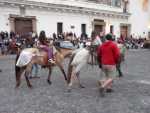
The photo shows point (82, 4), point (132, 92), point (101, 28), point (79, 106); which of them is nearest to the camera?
point (79, 106)

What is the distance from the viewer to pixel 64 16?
34.4 meters

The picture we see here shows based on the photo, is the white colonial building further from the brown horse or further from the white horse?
the white horse

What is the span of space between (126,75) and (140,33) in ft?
113

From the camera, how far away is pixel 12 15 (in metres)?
29.4

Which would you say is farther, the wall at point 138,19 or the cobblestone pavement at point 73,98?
the wall at point 138,19

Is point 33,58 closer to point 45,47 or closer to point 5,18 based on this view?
point 45,47

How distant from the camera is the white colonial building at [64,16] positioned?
29.6 metres

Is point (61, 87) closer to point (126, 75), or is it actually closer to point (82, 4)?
point (126, 75)

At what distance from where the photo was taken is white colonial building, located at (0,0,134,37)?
29641 millimetres

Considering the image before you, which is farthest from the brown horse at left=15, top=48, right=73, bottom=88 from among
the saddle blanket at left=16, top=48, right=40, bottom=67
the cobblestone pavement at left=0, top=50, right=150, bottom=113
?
the cobblestone pavement at left=0, top=50, right=150, bottom=113

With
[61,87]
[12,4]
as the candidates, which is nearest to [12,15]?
[12,4]

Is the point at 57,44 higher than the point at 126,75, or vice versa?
the point at 57,44

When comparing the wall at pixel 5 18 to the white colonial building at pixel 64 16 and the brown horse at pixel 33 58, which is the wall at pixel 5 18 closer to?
the white colonial building at pixel 64 16

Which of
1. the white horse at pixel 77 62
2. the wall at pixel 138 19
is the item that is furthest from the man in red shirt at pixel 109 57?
the wall at pixel 138 19
